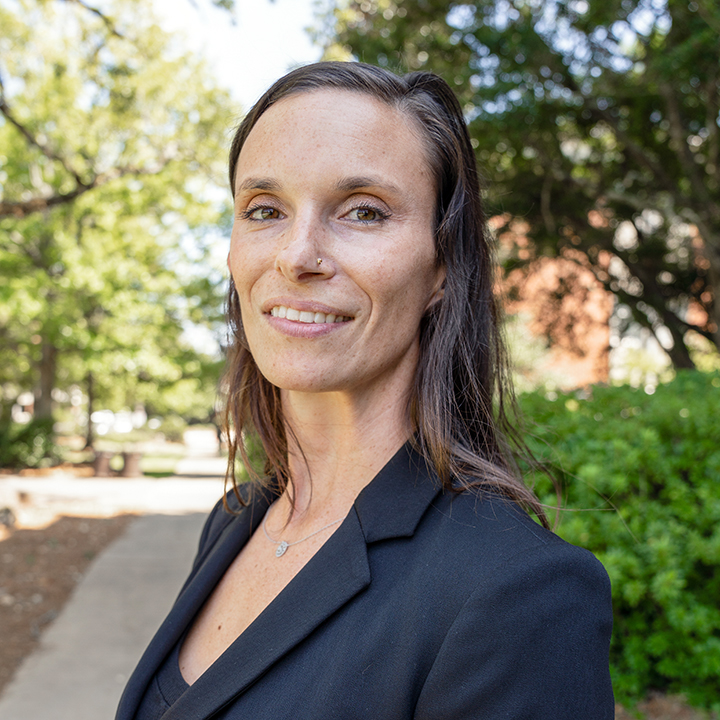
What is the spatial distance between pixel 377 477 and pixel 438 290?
46 centimetres

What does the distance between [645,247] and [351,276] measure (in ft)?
35.8

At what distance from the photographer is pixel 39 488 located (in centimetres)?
1384

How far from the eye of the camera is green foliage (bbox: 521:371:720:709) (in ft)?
10.4

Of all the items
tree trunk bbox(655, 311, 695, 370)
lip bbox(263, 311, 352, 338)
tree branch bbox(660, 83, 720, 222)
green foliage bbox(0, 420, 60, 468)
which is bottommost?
green foliage bbox(0, 420, 60, 468)

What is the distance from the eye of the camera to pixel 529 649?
101cm

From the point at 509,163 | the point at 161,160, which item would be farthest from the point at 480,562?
the point at 161,160

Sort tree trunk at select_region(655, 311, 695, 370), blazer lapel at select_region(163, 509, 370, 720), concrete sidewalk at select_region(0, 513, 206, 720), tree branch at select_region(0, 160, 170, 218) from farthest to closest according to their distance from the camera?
tree trunk at select_region(655, 311, 695, 370), tree branch at select_region(0, 160, 170, 218), concrete sidewalk at select_region(0, 513, 206, 720), blazer lapel at select_region(163, 509, 370, 720)

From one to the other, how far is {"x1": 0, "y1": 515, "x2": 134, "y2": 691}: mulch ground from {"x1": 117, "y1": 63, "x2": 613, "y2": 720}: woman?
14.8 feet

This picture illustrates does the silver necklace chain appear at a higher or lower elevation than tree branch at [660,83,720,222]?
lower

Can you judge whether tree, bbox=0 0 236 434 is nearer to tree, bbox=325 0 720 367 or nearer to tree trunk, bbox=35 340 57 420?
tree trunk, bbox=35 340 57 420

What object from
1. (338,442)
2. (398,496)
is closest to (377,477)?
(398,496)

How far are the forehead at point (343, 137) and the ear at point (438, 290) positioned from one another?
8.4 inches

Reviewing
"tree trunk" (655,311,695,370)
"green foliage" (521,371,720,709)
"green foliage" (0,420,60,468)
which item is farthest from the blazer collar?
"green foliage" (0,420,60,468)

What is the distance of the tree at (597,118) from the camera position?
7.75 m
